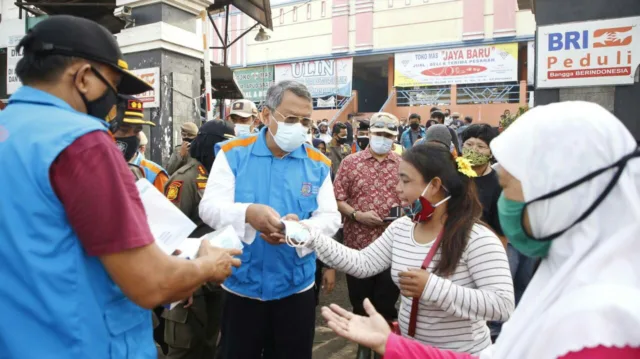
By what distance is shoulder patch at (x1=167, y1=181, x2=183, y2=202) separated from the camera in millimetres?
3281

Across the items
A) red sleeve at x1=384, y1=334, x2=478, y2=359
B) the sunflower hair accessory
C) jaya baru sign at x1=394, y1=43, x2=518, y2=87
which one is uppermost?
jaya baru sign at x1=394, y1=43, x2=518, y2=87

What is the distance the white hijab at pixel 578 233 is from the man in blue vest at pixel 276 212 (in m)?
→ 1.49

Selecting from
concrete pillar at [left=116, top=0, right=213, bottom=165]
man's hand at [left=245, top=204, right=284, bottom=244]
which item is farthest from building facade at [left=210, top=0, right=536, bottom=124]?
man's hand at [left=245, top=204, right=284, bottom=244]

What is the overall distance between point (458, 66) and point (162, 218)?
2208cm

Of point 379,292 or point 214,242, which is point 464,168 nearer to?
point 214,242

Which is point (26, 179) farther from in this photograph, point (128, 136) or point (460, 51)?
point (460, 51)

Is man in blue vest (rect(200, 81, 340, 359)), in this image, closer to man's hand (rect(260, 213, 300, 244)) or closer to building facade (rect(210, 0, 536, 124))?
man's hand (rect(260, 213, 300, 244))

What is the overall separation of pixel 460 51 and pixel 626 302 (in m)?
22.6

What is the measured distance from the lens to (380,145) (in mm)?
4180

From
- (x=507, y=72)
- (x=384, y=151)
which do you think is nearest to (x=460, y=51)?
(x=507, y=72)

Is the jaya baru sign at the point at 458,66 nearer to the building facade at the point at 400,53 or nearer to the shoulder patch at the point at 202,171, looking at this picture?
the building facade at the point at 400,53

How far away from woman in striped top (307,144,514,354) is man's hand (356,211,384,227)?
127 cm

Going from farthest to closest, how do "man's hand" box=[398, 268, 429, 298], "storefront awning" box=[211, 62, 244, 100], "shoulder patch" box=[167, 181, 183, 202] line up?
"storefront awning" box=[211, 62, 244, 100]
"shoulder patch" box=[167, 181, 183, 202]
"man's hand" box=[398, 268, 429, 298]

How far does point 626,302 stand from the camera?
103 centimetres
